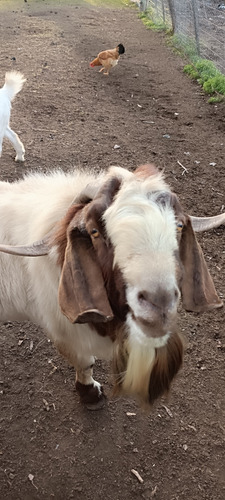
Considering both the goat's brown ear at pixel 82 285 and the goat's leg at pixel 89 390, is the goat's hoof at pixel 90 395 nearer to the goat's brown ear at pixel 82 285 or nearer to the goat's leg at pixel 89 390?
the goat's leg at pixel 89 390

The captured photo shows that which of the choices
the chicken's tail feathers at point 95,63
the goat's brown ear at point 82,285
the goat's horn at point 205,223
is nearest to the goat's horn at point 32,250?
the goat's brown ear at point 82,285

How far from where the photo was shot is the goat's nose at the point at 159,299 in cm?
136

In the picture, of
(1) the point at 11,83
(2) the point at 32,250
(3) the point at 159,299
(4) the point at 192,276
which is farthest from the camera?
(1) the point at 11,83

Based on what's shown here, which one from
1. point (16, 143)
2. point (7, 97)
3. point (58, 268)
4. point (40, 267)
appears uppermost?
point (58, 268)

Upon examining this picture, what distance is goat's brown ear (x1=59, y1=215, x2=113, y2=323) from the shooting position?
61.8 inches

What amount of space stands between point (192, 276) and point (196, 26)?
30.8ft

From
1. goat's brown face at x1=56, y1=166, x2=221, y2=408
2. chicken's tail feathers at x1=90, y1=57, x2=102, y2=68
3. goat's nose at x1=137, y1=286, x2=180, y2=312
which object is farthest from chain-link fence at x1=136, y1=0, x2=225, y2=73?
goat's nose at x1=137, y1=286, x2=180, y2=312

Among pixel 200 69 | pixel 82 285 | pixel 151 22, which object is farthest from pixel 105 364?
pixel 151 22

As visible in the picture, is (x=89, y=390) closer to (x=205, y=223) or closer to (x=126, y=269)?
(x=205, y=223)

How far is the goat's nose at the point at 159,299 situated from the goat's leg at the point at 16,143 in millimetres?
4421

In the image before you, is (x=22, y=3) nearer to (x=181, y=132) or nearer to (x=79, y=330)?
(x=181, y=132)

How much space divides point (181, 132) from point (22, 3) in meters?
12.5

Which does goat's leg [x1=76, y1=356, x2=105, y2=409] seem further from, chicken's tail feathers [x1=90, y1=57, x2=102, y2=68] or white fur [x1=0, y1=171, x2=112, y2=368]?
chicken's tail feathers [x1=90, y1=57, x2=102, y2=68]

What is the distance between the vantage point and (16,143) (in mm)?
5340
